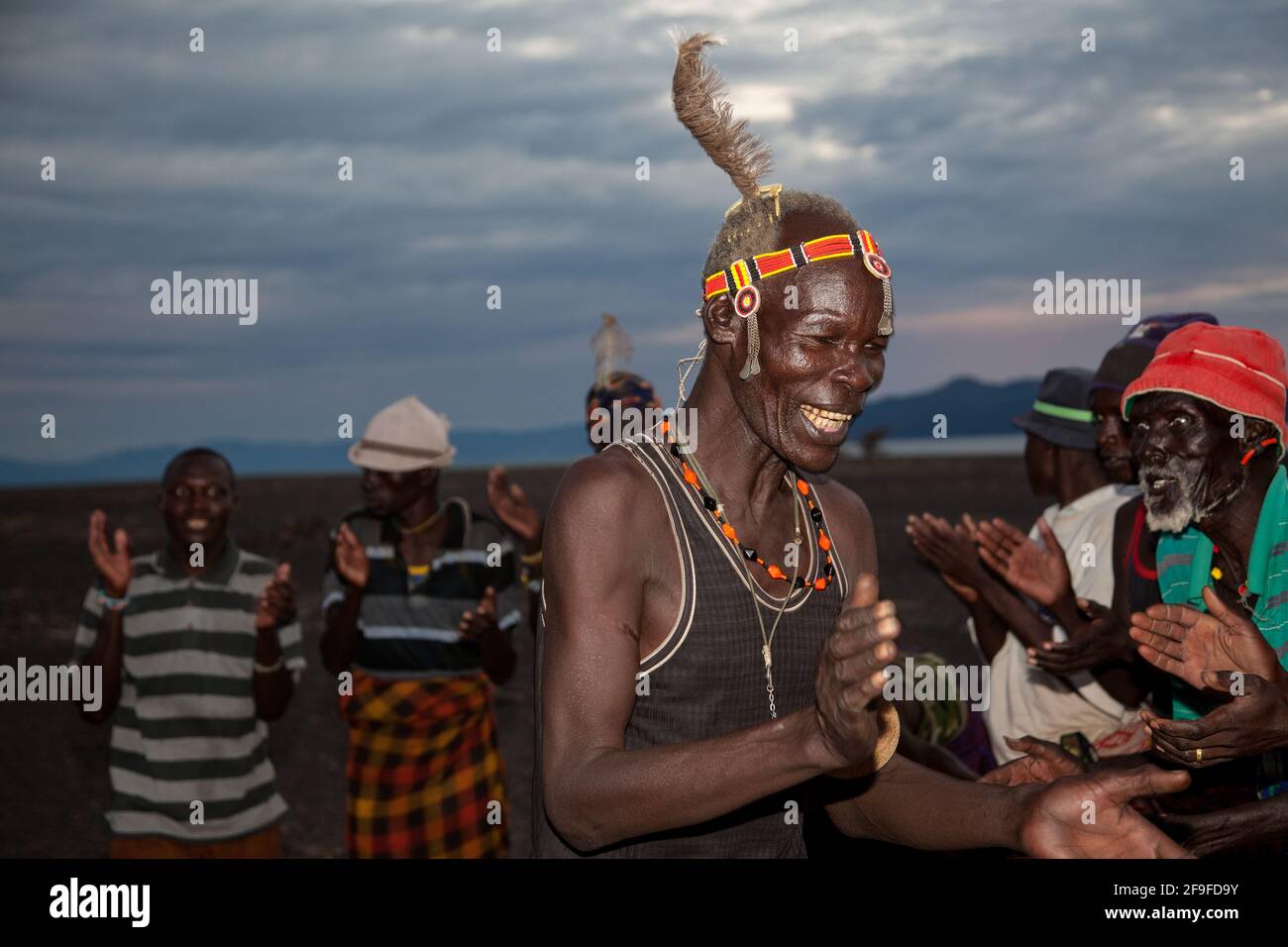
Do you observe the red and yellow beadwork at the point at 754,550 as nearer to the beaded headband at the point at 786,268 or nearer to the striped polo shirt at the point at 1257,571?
the beaded headband at the point at 786,268

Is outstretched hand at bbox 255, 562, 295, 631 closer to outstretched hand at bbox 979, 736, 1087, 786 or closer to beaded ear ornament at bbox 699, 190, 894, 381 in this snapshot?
beaded ear ornament at bbox 699, 190, 894, 381

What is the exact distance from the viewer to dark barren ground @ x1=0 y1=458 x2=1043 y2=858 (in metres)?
9.01

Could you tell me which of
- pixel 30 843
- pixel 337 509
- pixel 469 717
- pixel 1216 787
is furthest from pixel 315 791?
pixel 337 509

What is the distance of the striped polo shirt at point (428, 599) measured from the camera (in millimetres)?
6012

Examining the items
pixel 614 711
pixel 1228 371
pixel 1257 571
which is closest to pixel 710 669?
pixel 614 711

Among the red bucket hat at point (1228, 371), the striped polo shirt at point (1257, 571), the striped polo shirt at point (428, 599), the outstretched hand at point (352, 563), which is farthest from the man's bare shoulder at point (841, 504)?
the outstretched hand at point (352, 563)

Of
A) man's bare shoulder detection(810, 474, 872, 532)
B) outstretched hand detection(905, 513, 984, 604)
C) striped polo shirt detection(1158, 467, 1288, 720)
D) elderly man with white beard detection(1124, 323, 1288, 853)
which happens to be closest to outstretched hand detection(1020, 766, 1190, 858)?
man's bare shoulder detection(810, 474, 872, 532)

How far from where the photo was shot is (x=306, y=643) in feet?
53.5

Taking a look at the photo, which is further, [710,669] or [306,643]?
[306,643]

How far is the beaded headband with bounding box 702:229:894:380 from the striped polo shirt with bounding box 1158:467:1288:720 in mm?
1675

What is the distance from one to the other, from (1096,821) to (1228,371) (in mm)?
2147

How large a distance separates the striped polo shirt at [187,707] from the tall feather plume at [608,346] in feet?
7.50

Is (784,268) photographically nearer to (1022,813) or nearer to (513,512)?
(1022,813)

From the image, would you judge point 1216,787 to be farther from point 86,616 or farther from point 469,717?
point 86,616
